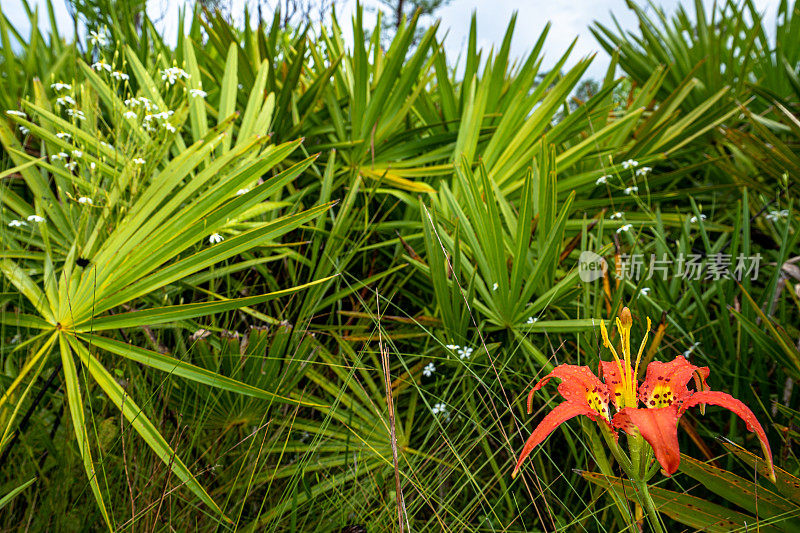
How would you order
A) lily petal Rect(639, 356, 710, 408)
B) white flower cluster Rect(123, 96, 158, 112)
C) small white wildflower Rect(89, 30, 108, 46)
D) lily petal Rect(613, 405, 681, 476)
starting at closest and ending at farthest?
1. lily petal Rect(613, 405, 681, 476)
2. lily petal Rect(639, 356, 710, 408)
3. white flower cluster Rect(123, 96, 158, 112)
4. small white wildflower Rect(89, 30, 108, 46)

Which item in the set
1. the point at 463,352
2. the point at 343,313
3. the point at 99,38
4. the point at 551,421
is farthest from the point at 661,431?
the point at 99,38

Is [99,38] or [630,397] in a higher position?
[99,38]

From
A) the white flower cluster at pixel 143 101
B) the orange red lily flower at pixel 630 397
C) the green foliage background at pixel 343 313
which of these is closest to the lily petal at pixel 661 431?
the orange red lily flower at pixel 630 397

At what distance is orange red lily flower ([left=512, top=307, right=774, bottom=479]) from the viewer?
500 mm

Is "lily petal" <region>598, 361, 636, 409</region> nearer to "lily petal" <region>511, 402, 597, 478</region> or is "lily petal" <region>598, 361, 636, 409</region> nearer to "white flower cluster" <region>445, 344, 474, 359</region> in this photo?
"lily petal" <region>511, 402, 597, 478</region>

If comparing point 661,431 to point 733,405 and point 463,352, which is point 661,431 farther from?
point 463,352

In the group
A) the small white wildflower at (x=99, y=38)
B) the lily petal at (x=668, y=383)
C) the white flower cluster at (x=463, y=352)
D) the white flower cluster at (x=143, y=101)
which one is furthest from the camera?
the small white wildflower at (x=99, y=38)

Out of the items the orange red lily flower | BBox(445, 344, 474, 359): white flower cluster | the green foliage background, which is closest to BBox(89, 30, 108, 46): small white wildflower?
the green foliage background

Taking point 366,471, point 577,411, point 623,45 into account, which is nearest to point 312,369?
point 366,471

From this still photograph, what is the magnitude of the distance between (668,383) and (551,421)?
0.62 feet

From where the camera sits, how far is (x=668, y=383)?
608 millimetres

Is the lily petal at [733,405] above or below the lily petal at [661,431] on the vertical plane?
below

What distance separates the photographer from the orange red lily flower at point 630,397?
500 mm

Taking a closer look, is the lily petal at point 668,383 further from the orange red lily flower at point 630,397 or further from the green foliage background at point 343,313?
the green foliage background at point 343,313
